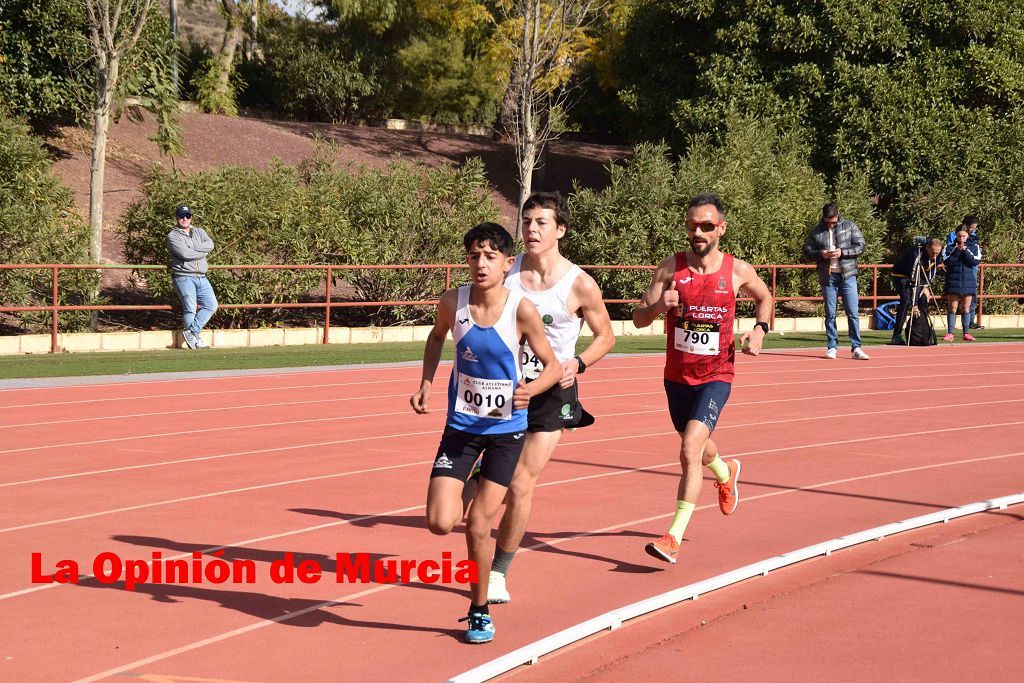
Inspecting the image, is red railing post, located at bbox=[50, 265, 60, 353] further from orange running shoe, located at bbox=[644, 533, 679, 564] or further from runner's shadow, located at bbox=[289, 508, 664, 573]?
orange running shoe, located at bbox=[644, 533, 679, 564]

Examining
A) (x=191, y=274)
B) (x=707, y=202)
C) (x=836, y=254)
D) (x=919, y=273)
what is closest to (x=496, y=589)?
(x=707, y=202)

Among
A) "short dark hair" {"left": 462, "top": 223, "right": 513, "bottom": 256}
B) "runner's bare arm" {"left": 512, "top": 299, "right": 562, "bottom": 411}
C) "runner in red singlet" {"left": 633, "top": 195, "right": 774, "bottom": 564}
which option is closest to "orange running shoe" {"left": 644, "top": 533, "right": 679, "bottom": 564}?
"runner in red singlet" {"left": 633, "top": 195, "right": 774, "bottom": 564}

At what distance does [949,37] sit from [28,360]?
2536 cm

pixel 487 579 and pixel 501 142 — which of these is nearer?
pixel 487 579

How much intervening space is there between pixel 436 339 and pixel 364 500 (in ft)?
10.1

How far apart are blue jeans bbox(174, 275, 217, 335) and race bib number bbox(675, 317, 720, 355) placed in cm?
1367

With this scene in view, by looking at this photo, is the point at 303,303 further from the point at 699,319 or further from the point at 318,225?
the point at 699,319

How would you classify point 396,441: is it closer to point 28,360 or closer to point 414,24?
point 28,360

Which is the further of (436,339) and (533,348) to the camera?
(436,339)

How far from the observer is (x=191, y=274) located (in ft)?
66.5

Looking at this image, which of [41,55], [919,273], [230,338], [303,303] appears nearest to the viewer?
[230,338]

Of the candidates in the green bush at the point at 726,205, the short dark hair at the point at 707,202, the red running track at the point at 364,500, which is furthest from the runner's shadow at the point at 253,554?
the green bush at the point at 726,205

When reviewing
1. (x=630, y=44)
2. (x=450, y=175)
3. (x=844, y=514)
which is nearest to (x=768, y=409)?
(x=844, y=514)

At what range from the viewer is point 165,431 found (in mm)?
12539
